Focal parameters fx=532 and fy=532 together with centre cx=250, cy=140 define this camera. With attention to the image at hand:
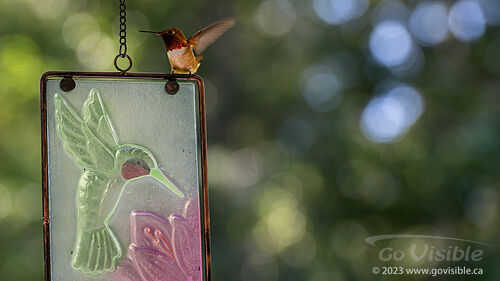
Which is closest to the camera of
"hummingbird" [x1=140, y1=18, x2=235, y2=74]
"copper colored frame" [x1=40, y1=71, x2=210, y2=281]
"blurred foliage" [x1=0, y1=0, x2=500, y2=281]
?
"copper colored frame" [x1=40, y1=71, x2=210, y2=281]

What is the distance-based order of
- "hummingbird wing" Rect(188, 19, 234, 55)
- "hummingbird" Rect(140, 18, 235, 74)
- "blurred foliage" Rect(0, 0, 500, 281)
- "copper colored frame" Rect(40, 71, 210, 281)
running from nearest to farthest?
"copper colored frame" Rect(40, 71, 210, 281) < "hummingbird" Rect(140, 18, 235, 74) < "hummingbird wing" Rect(188, 19, 234, 55) < "blurred foliage" Rect(0, 0, 500, 281)

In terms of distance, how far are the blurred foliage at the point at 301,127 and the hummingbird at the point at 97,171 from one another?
3.18m

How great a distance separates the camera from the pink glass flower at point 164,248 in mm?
1221

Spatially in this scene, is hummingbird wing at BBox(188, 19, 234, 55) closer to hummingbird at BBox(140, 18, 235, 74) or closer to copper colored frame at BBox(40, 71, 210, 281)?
hummingbird at BBox(140, 18, 235, 74)

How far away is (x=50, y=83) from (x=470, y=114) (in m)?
4.00

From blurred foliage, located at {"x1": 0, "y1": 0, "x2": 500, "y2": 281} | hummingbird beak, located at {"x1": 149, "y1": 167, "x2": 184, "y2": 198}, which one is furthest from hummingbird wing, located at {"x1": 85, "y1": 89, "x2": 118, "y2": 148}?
blurred foliage, located at {"x1": 0, "y1": 0, "x2": 500, "y2": 281}

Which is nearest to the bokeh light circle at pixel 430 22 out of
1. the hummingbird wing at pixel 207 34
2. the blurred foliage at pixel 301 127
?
the blurred foliage at pixel 301 127

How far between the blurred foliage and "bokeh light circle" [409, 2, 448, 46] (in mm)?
32

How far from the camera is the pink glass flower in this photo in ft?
4.00

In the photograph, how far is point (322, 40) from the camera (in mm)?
4805

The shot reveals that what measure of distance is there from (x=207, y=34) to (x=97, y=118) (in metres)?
0.60

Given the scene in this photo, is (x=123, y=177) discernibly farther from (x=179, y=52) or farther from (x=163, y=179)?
(x=179, y=52)

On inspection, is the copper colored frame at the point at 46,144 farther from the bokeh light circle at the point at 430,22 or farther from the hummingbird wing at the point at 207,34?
the bokeh light circle at the point at 430,22

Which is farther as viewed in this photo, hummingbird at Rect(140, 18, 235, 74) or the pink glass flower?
hummingbird at Rect(140, 18, 235, 74)
